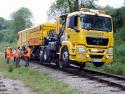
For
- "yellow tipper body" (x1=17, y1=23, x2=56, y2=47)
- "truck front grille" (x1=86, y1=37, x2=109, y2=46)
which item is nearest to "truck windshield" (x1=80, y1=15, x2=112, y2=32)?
"truck front grille" (x1=86, y1=37, x2=109, y2=46)

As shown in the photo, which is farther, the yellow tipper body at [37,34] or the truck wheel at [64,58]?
the yellow tipper body at [37,34]

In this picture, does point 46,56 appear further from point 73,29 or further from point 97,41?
point 97,41

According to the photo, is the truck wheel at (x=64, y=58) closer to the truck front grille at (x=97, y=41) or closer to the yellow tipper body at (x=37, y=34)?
the truck front grille at (x=97, y=41)

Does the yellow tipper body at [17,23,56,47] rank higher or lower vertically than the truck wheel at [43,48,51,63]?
higher

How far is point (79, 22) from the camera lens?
1811 centimetres

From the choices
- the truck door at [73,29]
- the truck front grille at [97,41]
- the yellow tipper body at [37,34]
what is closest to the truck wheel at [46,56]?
the yellow tipper body at [37,34]

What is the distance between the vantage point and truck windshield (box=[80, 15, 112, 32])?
18.2 metres

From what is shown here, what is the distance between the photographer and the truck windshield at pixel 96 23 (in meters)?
18.2

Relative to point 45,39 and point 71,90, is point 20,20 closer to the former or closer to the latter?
point 45,39

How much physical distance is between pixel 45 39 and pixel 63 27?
571cm

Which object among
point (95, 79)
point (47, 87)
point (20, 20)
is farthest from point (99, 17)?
point (20, 20)

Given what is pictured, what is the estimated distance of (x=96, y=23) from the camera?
60.9ft

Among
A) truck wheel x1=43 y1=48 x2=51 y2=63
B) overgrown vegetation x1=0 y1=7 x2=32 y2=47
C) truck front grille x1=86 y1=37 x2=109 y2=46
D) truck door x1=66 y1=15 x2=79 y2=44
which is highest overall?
overgrown vegetation x1=0 y1=7 x2=32 y2=47

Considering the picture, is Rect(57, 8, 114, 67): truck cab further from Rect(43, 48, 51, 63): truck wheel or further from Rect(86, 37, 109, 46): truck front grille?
Rect(43, 48, 51, 63): truck wheel
